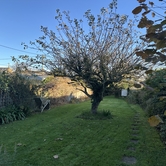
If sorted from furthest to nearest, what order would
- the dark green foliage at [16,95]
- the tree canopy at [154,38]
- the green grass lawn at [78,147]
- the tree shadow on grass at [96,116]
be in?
the tree shadow on grass at [96,116]
the dark green foliage at [16,95]
the green grass lawn at [78,147]
the tree canopy at [154,38]

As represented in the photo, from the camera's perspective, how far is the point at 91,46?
7797 mm

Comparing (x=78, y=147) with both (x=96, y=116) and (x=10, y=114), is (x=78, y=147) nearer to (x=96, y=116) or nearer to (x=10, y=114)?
(x=96, y=116)

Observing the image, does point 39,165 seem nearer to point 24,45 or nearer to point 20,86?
point 24,45

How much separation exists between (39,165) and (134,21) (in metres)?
6.85

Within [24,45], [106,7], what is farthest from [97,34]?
[24,45]

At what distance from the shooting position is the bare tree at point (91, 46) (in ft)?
25.2

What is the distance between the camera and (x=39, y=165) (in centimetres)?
333

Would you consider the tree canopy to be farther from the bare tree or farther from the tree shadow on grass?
the tree shadow on grass

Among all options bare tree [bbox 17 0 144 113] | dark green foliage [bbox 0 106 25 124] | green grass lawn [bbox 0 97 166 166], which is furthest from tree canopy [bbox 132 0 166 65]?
dark green foliage [bbox 0 106 25 124]

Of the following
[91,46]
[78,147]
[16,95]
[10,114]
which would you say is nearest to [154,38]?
[78,147]

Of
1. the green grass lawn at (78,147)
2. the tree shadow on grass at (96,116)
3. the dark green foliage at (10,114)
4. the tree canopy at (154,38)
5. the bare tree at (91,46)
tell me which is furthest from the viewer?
the tree shadow on grass at (96,116)

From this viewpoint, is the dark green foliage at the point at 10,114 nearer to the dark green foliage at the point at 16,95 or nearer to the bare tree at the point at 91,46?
the dark green foliage at the point at 16,95

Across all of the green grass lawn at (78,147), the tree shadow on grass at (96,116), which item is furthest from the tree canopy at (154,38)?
the tree shadow on grass at (96,116)

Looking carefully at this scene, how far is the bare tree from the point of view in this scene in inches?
302
